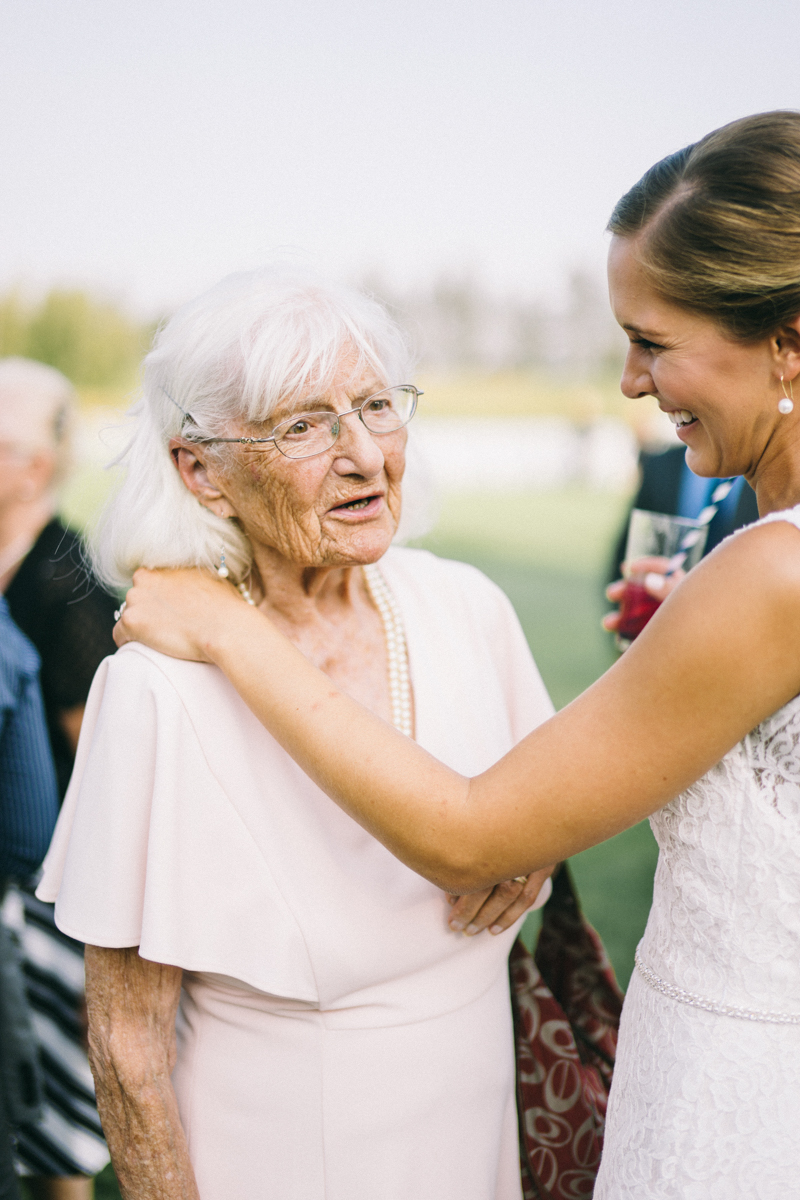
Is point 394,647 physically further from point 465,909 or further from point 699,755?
point 699,755

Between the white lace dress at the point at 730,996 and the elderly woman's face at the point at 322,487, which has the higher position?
the elderly woman's face at the point at 322,487

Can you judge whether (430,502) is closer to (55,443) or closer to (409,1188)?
(409,1188)

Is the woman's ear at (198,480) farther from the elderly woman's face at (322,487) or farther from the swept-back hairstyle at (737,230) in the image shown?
the swept-back hairstyle at (737,230)

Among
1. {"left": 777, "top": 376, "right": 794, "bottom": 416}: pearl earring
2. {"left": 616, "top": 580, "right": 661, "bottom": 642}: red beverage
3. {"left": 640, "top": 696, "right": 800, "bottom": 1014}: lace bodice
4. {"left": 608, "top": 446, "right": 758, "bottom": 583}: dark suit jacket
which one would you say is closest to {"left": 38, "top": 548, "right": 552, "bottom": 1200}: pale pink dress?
{"left": 640, "top": 696, "right": 800, "bottom": 1014}: lace bodice

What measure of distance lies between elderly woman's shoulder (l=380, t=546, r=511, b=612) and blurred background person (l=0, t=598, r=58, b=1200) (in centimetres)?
101

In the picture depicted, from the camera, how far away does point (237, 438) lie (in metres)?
1.66

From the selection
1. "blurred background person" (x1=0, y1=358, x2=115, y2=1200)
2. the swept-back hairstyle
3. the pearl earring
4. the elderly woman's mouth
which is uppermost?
the swept-back hairstyle

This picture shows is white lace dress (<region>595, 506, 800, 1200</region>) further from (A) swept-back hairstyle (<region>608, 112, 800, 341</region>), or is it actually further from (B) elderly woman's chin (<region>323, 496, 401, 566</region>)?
(B) elderly woman's chin (<region>323, 496, 401, 566</region>)

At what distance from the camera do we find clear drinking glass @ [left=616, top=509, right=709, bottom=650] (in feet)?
7.00

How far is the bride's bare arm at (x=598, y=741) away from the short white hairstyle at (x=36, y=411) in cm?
247

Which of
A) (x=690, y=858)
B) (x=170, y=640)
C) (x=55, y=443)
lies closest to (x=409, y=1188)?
(x=690, y=858)

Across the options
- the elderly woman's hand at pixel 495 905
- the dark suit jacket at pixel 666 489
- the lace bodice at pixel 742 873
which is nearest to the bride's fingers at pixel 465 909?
the elderly woman's hand at pixel 495 905

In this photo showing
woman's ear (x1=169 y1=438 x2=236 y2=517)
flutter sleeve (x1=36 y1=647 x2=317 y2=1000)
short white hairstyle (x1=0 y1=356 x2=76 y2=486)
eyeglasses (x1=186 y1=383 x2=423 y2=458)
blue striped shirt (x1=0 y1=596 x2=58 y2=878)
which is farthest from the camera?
short white hairstyle (x1=0 y1=356 x2=76 y2=486)

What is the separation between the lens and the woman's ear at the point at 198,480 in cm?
175
